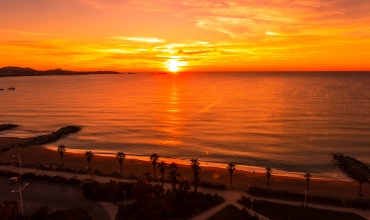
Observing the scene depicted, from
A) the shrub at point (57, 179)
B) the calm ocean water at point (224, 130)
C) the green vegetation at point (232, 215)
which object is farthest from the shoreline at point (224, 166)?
the green vegetation at point (232, 215)

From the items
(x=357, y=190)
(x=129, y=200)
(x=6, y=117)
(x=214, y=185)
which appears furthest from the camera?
(x=6, y=117)

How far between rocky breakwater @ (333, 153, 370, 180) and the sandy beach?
5.04 m

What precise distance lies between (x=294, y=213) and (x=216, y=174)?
22.1 meters

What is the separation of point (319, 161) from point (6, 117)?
443ft

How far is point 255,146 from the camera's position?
81938 millimetres

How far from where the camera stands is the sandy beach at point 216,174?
5372cm

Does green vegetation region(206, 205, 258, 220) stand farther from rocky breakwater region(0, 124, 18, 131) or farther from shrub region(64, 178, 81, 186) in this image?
rocky breakwater region(0, 124, 18, 131)

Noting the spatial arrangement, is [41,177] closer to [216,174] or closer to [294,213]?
[216,174]

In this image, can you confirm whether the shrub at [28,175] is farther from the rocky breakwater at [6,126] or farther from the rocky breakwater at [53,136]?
the rocky breakwater at [6,126]

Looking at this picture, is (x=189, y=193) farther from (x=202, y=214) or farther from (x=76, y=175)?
(x=76, y=175)

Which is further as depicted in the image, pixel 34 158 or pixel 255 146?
pixel 255 146

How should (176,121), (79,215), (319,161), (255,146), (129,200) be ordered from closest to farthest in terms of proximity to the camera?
(79,215), (129,200), (319,161), (255,146), (176,121)

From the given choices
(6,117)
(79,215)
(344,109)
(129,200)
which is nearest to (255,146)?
(129,200)

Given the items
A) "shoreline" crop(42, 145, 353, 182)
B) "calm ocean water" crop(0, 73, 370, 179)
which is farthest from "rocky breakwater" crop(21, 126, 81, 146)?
"shoreline" crop(42, 145, 353, 182)
